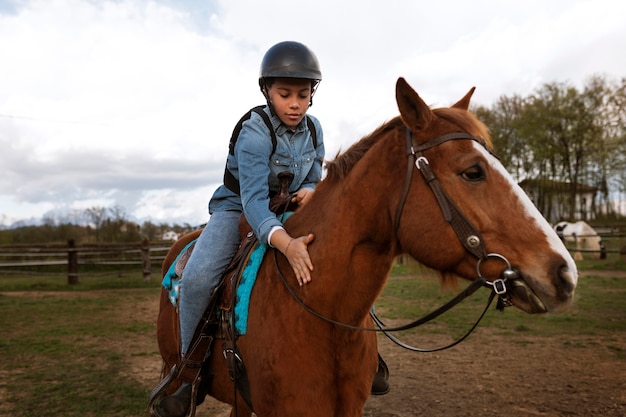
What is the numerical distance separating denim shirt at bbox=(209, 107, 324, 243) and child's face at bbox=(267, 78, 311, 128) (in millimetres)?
77

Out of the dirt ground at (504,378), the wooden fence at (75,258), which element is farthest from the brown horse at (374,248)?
the wooden fence at (75,258)

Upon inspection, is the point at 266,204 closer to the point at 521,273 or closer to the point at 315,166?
the point at 315,166

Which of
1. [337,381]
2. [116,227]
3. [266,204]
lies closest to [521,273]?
[337,381]

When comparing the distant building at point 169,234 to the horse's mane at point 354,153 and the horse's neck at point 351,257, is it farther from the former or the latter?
the horse's neck at point 351,257

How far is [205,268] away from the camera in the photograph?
113 inches

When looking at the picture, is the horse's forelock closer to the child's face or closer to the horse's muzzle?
the horse's muzzle

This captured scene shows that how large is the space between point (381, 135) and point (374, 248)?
0.61 m

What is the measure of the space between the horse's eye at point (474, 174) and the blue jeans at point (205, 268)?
1627 millimetres

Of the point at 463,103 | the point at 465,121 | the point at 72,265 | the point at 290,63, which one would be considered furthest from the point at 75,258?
the point at 465,121

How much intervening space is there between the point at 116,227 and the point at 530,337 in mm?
23904

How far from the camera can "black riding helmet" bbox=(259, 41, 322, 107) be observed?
2.77 meters

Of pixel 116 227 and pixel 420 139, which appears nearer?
pixel 420 139

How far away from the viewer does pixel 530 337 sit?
8.41 meters

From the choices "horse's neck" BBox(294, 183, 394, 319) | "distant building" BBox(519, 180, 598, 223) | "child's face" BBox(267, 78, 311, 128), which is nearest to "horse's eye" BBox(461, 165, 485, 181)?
"horse's neck" BBox(294, 183, 394, 319)
